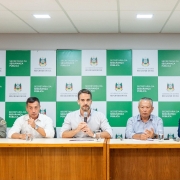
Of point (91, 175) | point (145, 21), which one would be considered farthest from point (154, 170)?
point (145, 21)

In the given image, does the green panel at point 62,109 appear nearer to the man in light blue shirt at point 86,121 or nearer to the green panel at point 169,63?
the man in light blue shirt at point 86,121

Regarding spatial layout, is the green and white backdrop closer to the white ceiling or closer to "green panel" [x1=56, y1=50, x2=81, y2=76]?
"green panel" [x1=56, y1=50, x2=81, y2=76]

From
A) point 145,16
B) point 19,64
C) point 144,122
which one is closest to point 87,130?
point 144,122

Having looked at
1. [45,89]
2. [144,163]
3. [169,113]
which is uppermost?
[45,89]

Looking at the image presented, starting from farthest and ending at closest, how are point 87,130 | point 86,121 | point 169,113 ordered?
point 169,113
point 86,121
point 87,130

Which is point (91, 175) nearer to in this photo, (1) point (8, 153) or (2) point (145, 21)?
(1) point (8, 153)

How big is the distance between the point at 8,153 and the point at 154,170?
1.58 meters

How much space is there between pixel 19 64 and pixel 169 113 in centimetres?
272

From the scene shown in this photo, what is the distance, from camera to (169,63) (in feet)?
19.3

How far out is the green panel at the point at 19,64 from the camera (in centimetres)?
597

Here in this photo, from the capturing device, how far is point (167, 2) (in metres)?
4.00

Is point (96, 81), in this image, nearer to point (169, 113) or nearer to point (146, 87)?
point (146, 87)

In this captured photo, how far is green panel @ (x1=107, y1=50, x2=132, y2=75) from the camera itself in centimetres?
592

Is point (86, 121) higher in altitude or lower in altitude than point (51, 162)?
higher
